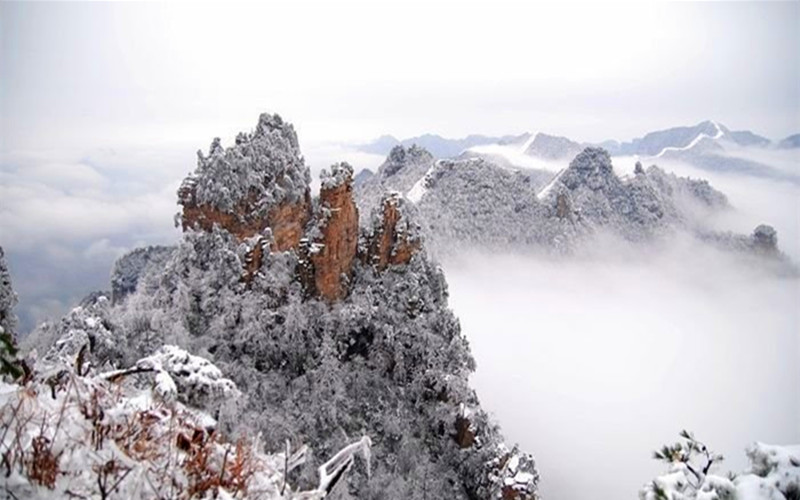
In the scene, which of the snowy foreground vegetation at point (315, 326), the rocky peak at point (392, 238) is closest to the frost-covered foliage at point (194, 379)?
the snowy foreground vegetation at point (315, 326)

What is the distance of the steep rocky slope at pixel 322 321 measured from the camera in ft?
89.2

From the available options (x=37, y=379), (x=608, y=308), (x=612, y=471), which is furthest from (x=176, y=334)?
(x=608, y=308)

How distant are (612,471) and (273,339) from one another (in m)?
39.5

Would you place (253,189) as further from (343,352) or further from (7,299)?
(7,299)

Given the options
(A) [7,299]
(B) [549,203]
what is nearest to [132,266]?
(A) [7,299]

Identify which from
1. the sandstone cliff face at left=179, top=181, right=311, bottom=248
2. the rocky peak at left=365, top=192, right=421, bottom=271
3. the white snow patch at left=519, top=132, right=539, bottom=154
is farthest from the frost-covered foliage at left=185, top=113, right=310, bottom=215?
the white snow patch at left=519, top=132, right=539, bottom=154

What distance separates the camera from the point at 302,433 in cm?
2658

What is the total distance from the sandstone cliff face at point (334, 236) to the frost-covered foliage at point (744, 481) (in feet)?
85.3

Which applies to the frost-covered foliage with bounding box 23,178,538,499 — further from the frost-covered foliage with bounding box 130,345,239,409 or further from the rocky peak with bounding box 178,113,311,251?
the frost-covered foliage with bounding box 130,345,239,409

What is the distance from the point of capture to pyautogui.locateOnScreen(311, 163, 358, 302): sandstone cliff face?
3112cm

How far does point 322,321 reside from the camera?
30.8 m

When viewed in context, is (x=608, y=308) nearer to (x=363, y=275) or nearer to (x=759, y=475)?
(x=363, y=275)

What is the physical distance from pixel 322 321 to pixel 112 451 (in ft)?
87.9

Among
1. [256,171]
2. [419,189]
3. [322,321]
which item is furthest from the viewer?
[419,189]
